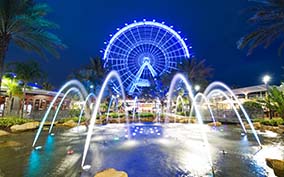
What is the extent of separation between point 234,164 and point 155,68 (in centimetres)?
2662

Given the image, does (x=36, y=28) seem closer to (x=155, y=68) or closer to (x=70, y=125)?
(x=70, y=125)

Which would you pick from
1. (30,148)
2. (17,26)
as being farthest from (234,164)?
(17,26)

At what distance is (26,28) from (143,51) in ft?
73.3

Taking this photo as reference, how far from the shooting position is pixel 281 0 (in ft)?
27.9

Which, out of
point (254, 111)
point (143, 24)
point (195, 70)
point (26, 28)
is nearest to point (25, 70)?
point (26, 28)

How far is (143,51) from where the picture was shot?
3075cm

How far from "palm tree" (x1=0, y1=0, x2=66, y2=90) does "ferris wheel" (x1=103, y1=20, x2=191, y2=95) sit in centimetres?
1664

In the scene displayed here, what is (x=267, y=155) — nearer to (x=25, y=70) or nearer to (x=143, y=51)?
(x=25, y=70)

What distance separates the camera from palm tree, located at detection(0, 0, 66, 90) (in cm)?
865

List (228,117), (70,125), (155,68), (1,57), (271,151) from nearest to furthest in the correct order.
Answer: (271,151) → (1,57) → (70,125) → (228,117) → (155,68)

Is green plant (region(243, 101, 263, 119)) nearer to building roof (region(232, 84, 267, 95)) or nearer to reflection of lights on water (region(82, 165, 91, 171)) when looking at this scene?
building roof (region(232, 84, 267, 95))

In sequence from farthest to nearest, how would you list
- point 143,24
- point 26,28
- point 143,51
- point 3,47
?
point 143,51 → point 143,24 → point 26,28 → point 3,47

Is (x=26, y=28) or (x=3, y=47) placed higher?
(x=26, y=28)

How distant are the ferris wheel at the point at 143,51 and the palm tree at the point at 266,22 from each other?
17.2 m
